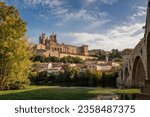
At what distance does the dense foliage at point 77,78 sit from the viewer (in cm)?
5746

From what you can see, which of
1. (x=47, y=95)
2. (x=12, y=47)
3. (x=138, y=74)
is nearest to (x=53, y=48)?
(x=138, y=74)

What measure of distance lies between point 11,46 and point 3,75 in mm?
2586

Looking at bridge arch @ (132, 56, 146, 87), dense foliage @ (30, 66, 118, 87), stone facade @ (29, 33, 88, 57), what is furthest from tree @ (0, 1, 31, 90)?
stone facade @ (29, 33, 88, 57)

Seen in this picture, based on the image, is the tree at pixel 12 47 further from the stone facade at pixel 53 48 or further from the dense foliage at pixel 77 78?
the stone facade at pixel 53 48

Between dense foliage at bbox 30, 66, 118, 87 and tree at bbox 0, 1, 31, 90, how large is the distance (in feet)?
104

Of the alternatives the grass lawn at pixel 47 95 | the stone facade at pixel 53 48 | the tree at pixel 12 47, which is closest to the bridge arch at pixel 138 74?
the grass lawn at pixel 47 95

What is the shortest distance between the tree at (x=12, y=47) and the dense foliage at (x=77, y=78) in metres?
31.7

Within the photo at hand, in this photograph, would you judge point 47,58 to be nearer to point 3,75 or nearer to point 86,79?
point 86,79

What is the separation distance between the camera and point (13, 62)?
22.8 m

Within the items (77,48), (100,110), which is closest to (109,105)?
(100,110)

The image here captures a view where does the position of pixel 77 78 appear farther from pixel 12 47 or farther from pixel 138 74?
pixel 12 47

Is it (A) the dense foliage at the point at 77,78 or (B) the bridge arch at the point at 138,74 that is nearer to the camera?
(B) the bridge arch at the point at 138,74

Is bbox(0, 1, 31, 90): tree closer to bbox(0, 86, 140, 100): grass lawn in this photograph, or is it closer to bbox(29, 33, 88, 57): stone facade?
bbox(0, 86, 140, 100): grass lawn

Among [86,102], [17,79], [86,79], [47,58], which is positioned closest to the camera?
[86,102]
